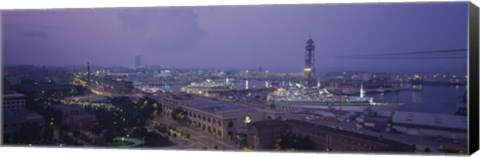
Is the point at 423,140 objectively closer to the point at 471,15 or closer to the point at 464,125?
the point at 464,125

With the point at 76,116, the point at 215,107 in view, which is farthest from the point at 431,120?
the point at 76,116

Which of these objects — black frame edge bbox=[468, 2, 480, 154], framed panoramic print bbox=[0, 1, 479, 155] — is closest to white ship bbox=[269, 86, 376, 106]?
framed panoramic print bbox=[0, 1, 479, 155]

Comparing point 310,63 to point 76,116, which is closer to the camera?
point 310,63

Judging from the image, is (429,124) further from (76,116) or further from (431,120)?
(76,116)

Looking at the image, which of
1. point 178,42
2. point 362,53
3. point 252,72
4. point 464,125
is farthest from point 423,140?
point 178,42

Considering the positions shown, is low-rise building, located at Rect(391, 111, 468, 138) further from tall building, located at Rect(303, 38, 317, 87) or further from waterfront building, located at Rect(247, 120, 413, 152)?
tall building, located at Rect(303, 38, 317, 87)

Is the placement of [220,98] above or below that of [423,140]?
above

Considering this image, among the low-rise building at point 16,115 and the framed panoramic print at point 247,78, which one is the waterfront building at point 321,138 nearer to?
the framed panoramic print at point 247,78
